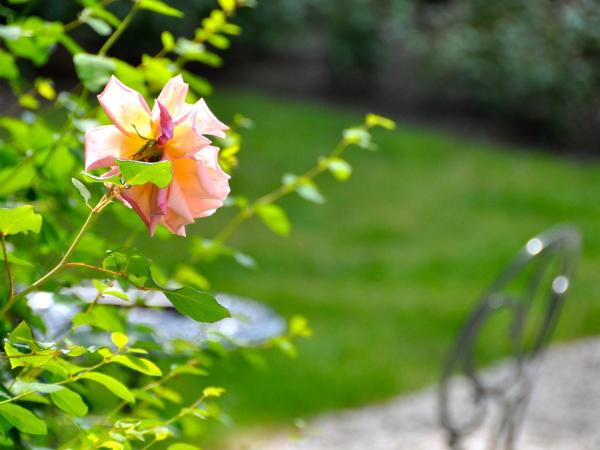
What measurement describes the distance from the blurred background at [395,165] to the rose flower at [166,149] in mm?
3550

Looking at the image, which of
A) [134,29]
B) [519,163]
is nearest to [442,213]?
[519,163]

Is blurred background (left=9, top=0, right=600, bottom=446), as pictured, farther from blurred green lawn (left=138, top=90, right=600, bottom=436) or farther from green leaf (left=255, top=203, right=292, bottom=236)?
green leaf (left=255, top=203, right=292, bottom=236)

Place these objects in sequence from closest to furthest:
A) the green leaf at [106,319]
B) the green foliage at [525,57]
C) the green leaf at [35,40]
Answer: the green leaf at [106,319], the green leaf at [35,40], the green foliage at [525,57]

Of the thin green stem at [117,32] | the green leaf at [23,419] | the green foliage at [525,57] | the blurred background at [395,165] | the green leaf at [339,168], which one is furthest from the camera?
the green foliage at [525,57]

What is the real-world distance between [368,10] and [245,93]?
1.53 meters

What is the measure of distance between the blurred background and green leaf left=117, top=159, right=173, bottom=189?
3609 mm

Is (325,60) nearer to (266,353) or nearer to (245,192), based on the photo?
(245,192)

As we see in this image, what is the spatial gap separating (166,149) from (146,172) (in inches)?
2.2

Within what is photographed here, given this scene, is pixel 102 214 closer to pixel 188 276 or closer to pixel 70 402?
pixel 188 276

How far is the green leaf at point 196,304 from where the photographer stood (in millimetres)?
1031

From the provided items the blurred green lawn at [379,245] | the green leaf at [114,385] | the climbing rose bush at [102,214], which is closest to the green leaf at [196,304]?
the climbing rose bush at [102,214]

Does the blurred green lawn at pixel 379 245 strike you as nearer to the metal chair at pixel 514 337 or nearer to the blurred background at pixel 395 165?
the blurred background at pixel 395 165

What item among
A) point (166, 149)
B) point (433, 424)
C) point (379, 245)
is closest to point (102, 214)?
point (166, 149)

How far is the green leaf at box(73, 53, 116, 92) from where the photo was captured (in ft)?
5.13
